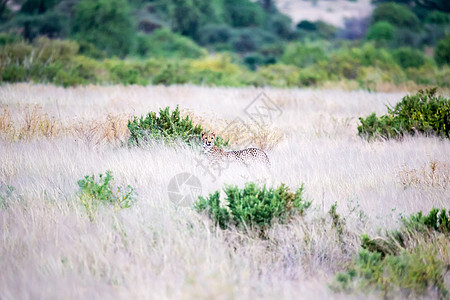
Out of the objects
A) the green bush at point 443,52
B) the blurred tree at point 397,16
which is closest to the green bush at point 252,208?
the green bush at point 443,52

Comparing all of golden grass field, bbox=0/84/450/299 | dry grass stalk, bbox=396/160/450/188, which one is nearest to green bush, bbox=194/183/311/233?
golden grass field, bbox=0/84/450/299

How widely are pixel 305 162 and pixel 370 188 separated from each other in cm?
129

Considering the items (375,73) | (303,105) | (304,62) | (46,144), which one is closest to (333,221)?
(46,144)

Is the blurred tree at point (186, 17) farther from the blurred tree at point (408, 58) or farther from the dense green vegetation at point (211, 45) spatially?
the blurred tree at point (408, 58)

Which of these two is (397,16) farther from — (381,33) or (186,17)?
(186,17)

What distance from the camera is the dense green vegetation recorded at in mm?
20047

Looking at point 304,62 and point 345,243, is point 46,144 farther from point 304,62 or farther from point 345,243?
point 304,62

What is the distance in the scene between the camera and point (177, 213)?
432cm

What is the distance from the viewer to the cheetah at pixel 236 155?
596 cm

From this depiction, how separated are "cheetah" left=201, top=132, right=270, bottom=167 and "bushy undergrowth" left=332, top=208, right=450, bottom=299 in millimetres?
2250

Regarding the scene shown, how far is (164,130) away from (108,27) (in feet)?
111

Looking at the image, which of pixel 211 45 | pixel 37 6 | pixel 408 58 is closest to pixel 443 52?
pixel 408 58

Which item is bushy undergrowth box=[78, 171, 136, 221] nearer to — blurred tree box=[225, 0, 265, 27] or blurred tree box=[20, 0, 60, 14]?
blurred tree box=[20, 0, 60, 14]

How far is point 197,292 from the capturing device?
292cm
